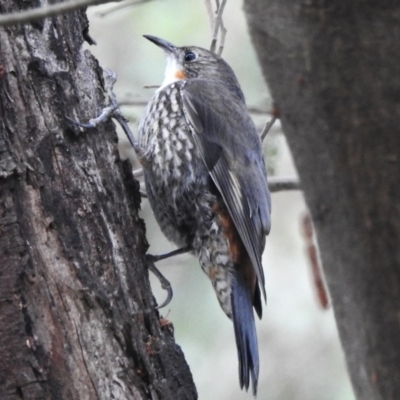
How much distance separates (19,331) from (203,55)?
2269 millimetres

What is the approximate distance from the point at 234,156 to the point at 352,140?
2.43 metres

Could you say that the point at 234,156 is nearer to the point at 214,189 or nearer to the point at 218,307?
the point at 214,189

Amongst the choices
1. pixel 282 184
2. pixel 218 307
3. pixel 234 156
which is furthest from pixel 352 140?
pixel 218 307

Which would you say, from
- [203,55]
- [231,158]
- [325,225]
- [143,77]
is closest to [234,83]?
[203,55]

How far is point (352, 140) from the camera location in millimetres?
1092

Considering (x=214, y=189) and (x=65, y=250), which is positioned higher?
(x=65, y=250)

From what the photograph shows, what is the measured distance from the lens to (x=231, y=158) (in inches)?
138

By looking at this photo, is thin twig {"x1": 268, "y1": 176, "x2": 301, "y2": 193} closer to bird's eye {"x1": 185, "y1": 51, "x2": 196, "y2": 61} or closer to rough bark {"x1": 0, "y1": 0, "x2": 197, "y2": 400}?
rough bark {"x1": 0, "y1": 0, "x2": 197, "y2": 400}

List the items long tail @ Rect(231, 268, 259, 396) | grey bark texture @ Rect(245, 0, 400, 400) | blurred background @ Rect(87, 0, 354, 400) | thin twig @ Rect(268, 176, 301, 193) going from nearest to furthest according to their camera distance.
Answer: grey bark texture @ Rect(245, 0, 400, 400) < long tail @ Rect(231, 268, 259, 396) < thin twig @ Rect(268, 176, 301, 193) < blurred background @ Rect(87, 0, 354, 400)

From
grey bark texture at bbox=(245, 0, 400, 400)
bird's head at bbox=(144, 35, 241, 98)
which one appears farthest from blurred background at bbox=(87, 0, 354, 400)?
grey bark texture at bbox=(245, 0, 400, 400)

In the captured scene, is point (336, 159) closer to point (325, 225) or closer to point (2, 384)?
point (325, 225)

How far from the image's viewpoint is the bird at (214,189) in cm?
326

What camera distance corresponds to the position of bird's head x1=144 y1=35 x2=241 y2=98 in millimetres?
4094

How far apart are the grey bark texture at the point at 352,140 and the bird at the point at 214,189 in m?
1.91
